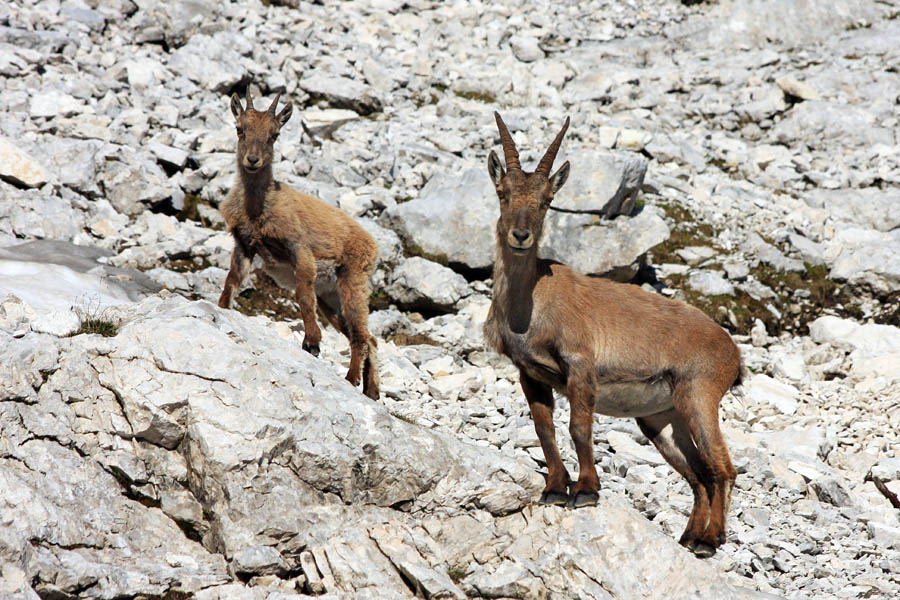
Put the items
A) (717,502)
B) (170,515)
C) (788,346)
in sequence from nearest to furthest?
(170,515)
(717,502)
(788,346)

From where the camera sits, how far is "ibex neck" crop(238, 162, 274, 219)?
36.9ft

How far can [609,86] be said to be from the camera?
87.1ft

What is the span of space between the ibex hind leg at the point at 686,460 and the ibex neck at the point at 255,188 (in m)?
5.69

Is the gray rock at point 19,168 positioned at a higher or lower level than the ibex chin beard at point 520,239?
lower

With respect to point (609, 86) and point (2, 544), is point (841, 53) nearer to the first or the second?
point (609, 86)

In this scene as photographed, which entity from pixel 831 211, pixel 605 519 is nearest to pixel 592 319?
pixel 605 519

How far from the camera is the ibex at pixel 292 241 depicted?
Answer: 11023 millimetres

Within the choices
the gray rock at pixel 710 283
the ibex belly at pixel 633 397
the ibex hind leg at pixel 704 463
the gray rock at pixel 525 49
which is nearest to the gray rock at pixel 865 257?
the gray rock at pixel 710 283

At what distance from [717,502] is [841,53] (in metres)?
25.2

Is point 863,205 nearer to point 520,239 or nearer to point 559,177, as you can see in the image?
point 559,177

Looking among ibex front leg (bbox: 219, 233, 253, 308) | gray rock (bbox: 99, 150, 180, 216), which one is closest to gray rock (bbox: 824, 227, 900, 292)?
ibex front leg (bbox: 219, 233, 253, 308)

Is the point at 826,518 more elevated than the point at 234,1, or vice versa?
the point at 234,1

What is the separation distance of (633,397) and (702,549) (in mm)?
1587

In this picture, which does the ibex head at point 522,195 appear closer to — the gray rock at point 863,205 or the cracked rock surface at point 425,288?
the cracked rock surface at point 425,288
